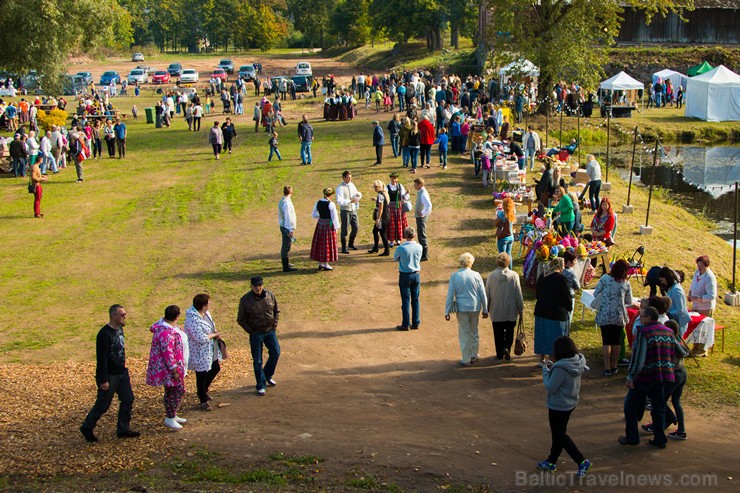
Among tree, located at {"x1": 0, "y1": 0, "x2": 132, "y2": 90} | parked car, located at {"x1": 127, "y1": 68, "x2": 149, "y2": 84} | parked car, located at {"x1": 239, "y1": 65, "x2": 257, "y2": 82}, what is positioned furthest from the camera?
parked car, located at {"x1": 127, "y1": 68, "x2": 149, "y2": 84}

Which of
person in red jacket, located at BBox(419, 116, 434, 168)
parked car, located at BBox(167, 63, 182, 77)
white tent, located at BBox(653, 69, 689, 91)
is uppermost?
parked car, located at BBox(167, 63, 182, 77)

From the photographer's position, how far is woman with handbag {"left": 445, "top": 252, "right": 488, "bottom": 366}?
414 inches

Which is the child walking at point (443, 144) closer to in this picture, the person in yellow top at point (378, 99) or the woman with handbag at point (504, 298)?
the woman with handbag at point (504, 298)

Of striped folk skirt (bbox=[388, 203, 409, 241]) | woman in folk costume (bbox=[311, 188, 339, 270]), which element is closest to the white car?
striped folk skirt (bbox=[388, 203, 409, 241])

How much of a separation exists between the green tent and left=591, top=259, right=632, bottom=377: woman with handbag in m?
37.8

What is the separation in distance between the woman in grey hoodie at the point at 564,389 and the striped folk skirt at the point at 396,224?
8.53 m

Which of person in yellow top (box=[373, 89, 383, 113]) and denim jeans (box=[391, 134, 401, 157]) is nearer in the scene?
denim jeans (box=[391, 134, 401, 157])

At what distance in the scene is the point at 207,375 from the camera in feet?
30.9

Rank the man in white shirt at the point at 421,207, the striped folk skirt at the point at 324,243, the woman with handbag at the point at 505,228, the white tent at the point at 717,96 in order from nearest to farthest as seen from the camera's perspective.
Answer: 1. the woman with handbag at the point at 505,228
2. the striped folk skirt at the point at 324,243
3. the man in white shirt at the point at 421,207
4. the white tent at the point at 717,96

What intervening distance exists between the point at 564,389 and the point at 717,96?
35.0m

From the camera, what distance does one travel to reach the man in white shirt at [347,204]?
Answer: 51.5 feet

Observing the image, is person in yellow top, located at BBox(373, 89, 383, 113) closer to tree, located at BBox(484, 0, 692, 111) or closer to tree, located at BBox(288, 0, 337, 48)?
tree, located at BBox(484, 0, 692, 111)

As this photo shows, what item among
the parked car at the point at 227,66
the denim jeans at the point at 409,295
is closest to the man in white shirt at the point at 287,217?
the denim jeans at the point at 409,295

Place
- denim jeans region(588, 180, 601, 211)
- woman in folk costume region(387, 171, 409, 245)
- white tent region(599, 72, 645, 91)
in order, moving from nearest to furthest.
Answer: woman in folk costume region(387, 171, 409, 245) → denim jeans region(588, 180, 601, 211) → white tent region(599, 72, 645, 91)
